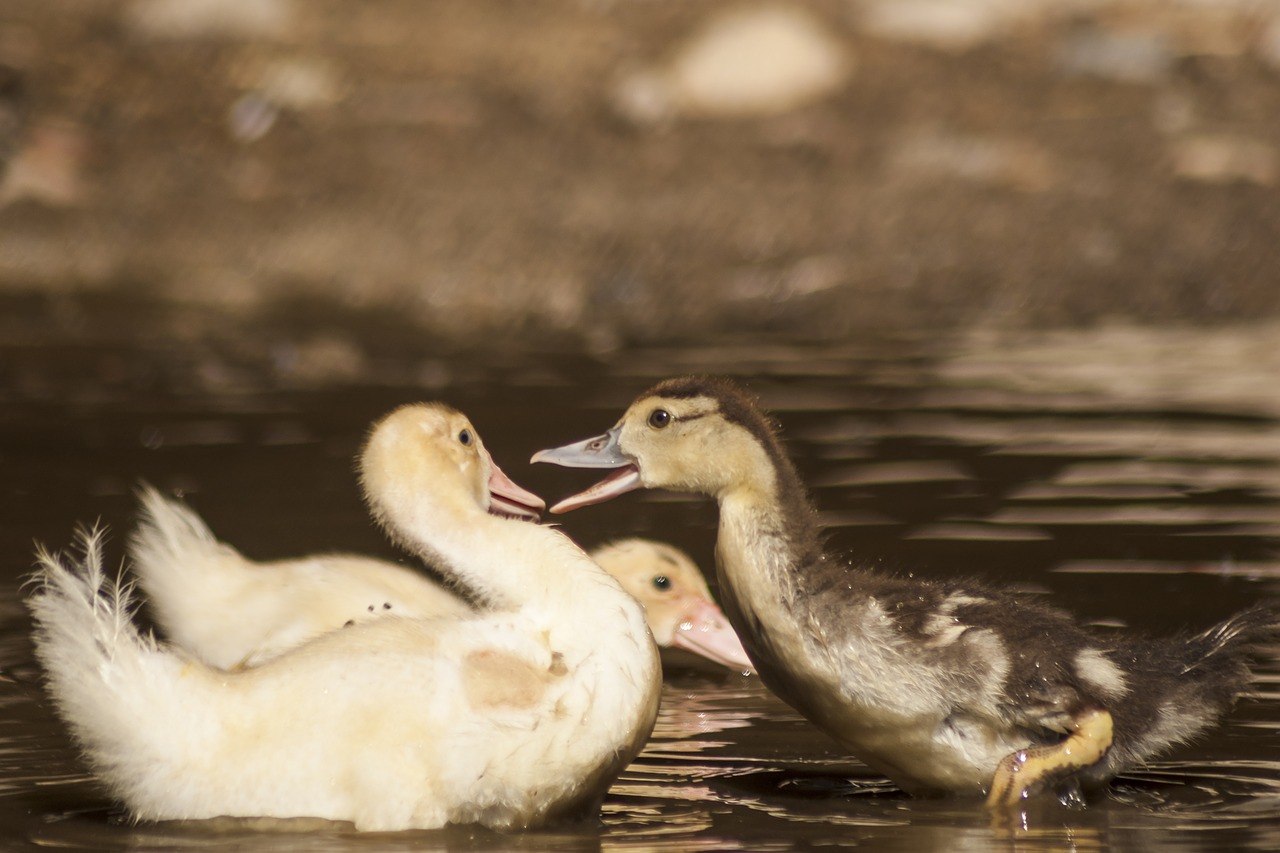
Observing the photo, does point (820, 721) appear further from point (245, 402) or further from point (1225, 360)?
point (1225, 360)

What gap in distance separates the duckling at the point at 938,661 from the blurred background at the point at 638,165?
7595 mm

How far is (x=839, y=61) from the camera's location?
650 inches

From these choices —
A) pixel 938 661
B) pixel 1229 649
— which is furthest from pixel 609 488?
pixel 1229 649

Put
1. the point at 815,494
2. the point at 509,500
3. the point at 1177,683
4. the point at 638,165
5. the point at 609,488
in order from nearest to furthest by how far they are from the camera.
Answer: the point at 1177,683 < the point at 609,488 < the point at 509,500 < the point at 815,494 < the point at 638,165

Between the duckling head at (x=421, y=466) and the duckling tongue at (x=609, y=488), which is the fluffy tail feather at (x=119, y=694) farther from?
the duckling tongue at (x=609, y=488)

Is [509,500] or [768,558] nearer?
[768,558]

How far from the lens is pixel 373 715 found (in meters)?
5.07

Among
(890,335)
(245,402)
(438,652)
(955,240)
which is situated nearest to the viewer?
(438,652)

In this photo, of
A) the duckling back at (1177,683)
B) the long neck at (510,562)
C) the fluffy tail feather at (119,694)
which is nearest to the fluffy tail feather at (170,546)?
the long neck at (510,562)

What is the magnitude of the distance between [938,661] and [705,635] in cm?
216

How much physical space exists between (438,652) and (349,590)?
128cm

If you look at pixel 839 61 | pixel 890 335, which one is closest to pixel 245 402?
pixel 890 335

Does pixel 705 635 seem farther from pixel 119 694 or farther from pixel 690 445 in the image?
pixel 119 694

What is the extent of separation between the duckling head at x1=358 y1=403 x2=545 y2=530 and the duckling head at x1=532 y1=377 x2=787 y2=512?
11.4 inches
